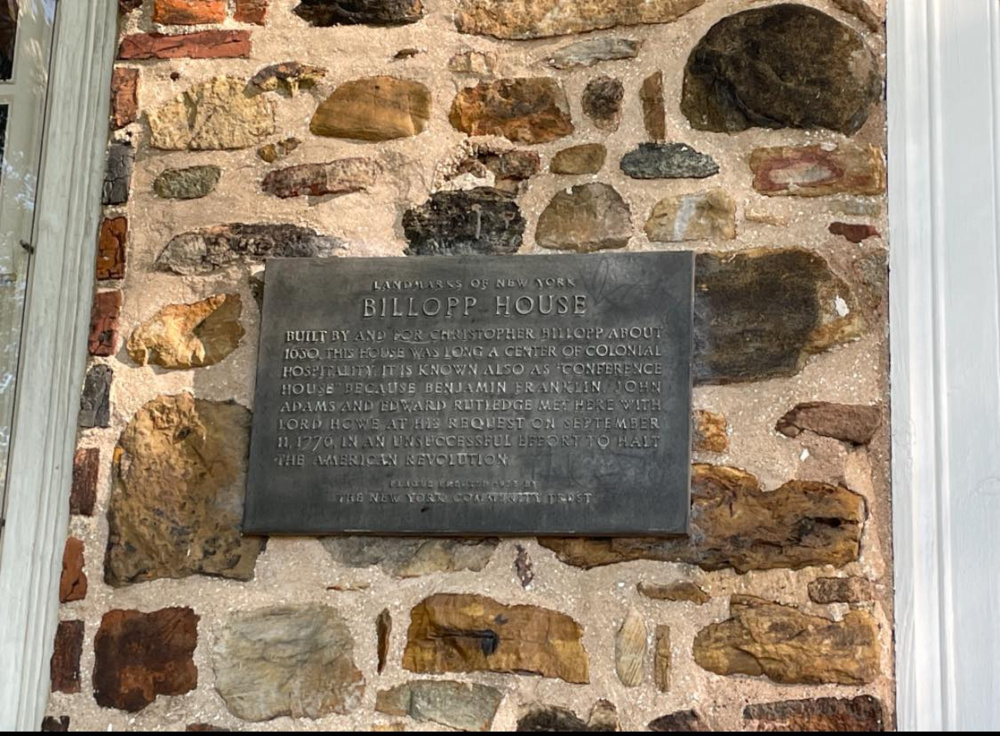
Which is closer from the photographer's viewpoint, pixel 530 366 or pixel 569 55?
pixel 530 366

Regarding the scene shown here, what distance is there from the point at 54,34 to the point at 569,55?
1370mm

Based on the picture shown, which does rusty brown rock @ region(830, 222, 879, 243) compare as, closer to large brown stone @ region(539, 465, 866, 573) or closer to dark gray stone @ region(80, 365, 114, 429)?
large brown stone @ region(539, 465, 866, 573)

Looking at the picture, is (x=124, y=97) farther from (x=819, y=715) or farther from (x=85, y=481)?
(x=819, y=715)

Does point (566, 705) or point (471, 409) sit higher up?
point (471, 409)

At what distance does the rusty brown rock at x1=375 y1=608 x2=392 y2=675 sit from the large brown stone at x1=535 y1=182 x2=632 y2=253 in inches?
36.6

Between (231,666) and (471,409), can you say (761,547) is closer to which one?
(471,409)

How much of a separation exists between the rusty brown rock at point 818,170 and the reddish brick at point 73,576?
5.89 ft

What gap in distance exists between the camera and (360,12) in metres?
Answer: 3.46

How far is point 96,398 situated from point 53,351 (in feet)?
0.60

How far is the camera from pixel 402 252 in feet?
10.8

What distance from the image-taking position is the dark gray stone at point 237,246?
10.9ft

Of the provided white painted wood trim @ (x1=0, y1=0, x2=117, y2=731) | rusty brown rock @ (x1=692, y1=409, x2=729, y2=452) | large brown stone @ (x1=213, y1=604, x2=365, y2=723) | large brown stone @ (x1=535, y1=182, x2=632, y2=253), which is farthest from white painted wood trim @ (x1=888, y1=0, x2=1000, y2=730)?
white painted wood trim @ (x1=0, y1=0, x2=117, y2=731)

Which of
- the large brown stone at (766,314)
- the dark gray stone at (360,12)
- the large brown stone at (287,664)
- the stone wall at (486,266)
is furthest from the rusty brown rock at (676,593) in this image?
the dark gray stone at (360,12)

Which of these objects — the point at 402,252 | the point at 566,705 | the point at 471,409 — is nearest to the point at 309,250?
the point at 402,252
